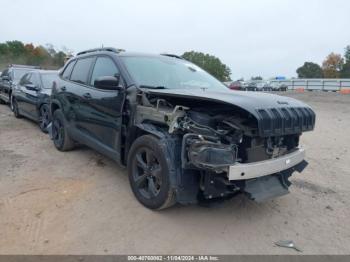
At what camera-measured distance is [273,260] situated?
3.31 metres

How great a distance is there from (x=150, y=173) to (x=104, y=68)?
1970mm

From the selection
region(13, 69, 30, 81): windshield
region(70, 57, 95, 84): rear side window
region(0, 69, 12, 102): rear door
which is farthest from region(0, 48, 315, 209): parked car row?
region(0, 69, 12, 102): rear door

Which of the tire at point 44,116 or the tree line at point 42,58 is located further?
the tree line at point 42,58

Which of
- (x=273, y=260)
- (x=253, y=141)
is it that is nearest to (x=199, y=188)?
(x=253, y=141)

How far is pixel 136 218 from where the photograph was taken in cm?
399

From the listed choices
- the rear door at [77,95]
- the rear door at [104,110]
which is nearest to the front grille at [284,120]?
the rear door at [104,110]

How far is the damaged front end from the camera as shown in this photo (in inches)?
133

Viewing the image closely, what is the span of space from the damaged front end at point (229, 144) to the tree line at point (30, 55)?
58611 mm

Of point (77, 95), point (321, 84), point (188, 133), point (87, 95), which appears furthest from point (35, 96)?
point (321, 84)

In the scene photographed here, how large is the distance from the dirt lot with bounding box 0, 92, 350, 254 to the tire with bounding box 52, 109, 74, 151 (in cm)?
70

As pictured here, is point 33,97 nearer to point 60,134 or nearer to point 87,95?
point 60,134

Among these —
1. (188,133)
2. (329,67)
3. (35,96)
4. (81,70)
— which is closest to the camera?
(188,133)

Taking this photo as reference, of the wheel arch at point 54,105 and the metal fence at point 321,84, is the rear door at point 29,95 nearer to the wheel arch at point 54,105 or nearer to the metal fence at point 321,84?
the wheel arch at point 54,105

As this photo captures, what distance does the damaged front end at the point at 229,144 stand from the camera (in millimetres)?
3377
